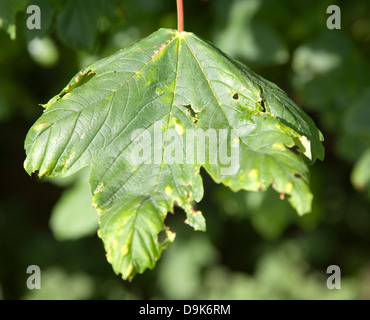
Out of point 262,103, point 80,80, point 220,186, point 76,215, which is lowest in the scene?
point 76,215

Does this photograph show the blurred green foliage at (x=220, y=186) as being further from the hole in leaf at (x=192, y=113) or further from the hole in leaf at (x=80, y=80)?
the hole in leaf at (x=192, y=113)

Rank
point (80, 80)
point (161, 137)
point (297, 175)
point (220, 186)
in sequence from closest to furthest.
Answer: point (297, 175) → point (161, 137) → point (80, 80) → point (220, 186)

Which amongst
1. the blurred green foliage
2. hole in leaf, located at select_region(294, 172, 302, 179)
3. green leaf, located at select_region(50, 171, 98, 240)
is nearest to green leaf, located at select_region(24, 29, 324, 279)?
hole in leaf, located at select_region(294, 172, 302, 179)

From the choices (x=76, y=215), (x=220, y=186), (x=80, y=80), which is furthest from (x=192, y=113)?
(x=220, y=186)

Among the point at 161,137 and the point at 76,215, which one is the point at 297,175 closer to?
the point at 161,137

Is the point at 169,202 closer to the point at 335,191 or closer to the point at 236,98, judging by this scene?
the point at 236,98

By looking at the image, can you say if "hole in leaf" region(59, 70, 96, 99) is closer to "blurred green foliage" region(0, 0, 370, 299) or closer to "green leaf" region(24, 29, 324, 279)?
"green leaf" region(24, 29, 324, 279)
